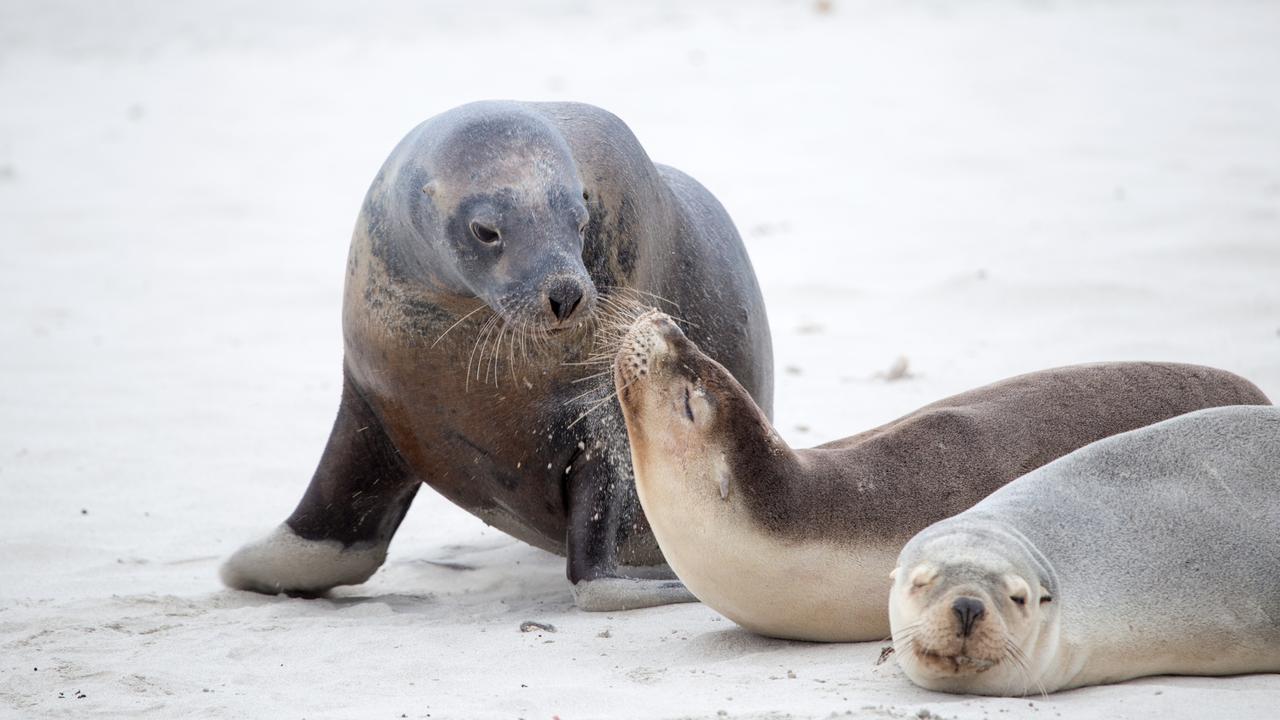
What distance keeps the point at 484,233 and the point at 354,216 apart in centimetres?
661

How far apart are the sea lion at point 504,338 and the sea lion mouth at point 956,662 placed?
1.35 metres

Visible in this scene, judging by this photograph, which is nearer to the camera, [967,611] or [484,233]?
[967,611]

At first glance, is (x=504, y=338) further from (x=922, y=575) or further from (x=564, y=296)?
(x=922, y=575)

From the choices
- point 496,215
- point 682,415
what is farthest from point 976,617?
point 496,215

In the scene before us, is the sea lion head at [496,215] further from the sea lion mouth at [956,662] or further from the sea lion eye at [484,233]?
the sea lion mouth at [956,662]

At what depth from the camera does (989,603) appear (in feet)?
10.9

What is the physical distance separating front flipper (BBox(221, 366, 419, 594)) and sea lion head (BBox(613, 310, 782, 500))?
4.49ft

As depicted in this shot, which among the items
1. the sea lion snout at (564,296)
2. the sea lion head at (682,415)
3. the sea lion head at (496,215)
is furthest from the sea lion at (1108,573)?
the sea lion head at (496,215)

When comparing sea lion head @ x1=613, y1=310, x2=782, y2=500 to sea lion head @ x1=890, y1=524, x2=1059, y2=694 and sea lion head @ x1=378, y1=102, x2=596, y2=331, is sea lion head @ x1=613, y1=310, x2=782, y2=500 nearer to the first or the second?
sea lion head @ x1=378, y1=102, x2=596, y2=331

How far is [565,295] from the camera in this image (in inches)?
169

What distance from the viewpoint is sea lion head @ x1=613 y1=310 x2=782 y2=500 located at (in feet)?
12.9

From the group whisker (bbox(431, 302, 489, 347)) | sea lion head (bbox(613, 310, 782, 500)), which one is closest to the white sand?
sea lion head (bbox(613, 310, 782, 500))

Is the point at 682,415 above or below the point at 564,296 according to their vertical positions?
below

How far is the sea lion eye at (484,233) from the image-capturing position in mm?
4469
